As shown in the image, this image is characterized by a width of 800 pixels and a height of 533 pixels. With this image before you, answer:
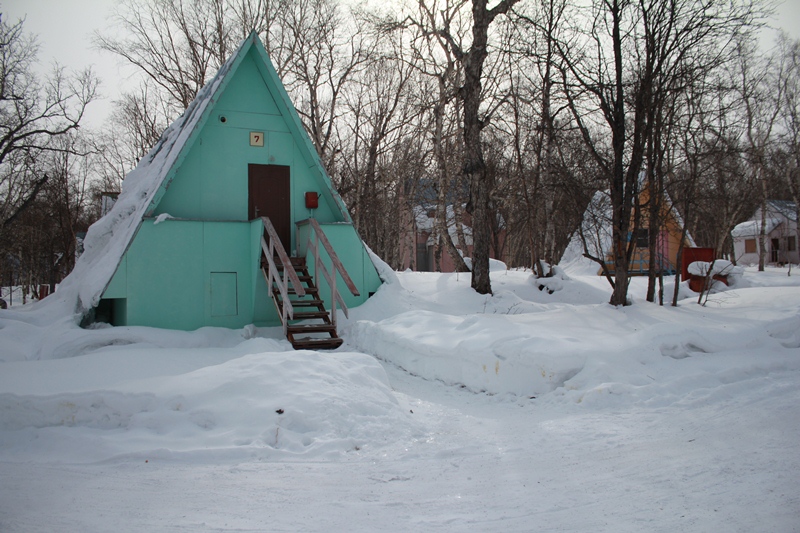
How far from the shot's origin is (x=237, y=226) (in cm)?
1151

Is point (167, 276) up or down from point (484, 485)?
up

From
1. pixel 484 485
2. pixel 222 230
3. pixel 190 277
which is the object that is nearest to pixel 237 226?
pixel 222 230

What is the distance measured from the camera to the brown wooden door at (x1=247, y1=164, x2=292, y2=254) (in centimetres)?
1220

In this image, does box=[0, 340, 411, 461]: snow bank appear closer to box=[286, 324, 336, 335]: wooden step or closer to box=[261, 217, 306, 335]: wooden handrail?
box=[261, 217, 306, 335]: wooden handrail

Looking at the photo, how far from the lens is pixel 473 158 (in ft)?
42.7

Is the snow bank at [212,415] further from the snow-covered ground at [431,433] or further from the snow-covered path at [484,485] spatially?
the snow-covered path at [484,485]

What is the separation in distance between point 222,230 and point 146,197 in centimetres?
176

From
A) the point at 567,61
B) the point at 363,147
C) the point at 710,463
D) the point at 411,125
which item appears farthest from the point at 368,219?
the point at 710,463

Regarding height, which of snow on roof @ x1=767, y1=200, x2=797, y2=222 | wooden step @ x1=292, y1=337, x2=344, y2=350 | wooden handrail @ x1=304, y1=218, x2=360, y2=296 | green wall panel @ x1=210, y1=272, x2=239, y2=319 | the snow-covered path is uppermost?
snow on roof @ x1=767, y1=200, x2=797, y2=222

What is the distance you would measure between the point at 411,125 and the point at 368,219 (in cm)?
599

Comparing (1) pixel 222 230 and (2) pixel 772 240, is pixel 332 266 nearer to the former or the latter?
(1) pixel 222 230

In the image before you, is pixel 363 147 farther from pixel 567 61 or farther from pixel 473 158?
pixel 567 61

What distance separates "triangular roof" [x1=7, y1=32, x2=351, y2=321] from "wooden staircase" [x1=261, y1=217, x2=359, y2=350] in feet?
6.70

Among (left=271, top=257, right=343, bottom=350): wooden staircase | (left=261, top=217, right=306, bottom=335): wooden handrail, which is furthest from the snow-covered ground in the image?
(left=261, top=217, right=306, bottom=335): wooden handrail
